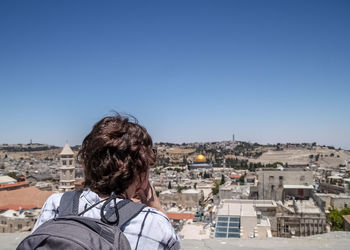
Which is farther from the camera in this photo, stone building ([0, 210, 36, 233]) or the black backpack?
stone building ([0, 210, 36, 233])

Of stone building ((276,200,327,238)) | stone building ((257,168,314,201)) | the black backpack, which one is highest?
the black backpack

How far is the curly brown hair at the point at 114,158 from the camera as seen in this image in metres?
0.92

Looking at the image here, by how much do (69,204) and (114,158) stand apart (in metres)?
0.18

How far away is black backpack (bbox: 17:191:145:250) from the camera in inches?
27.7

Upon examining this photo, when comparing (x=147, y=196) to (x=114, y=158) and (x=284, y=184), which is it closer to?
(x=114, y=158)

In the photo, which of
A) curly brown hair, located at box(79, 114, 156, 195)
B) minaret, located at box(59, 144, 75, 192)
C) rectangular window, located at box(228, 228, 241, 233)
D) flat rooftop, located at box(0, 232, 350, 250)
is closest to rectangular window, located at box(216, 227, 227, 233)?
rectangular window, located at box(228, 228, 241, 233)

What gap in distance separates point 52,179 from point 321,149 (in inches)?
3201

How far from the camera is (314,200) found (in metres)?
14.2

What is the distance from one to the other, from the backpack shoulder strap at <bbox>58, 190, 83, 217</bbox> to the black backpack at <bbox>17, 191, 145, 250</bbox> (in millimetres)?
58

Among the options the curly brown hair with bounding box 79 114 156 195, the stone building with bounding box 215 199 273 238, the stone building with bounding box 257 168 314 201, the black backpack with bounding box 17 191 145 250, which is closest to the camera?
the black backpack with bounding box 17 191 145 250

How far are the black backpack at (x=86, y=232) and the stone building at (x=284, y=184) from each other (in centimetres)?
1439

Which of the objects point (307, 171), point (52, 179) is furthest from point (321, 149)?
point (307, 171)

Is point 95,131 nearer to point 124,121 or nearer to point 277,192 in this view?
point 124,121

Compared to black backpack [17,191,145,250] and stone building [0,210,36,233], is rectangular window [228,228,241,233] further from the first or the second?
black backpack [17,191,145,250]
